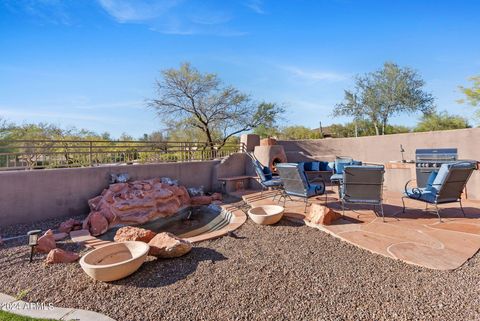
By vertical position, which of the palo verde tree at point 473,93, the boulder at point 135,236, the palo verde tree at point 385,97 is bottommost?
the boulder at point 135,236

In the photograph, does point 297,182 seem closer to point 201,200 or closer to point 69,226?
point 201,200

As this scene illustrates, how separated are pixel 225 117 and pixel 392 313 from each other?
16712 mm

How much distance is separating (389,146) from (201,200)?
815cm

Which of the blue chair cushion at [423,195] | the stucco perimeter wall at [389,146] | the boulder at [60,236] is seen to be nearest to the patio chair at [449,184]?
the blue chair cushion at [423,195]

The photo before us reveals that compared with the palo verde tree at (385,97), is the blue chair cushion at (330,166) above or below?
below

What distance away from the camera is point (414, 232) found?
13.9 ft

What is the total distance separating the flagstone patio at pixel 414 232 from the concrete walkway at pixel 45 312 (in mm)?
3555

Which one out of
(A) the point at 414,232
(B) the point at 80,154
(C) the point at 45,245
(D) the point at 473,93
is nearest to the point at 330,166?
(A) the point at 414,232

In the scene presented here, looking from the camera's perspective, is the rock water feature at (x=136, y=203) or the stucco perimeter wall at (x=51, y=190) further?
the rock water feature at (x=136, y=203)

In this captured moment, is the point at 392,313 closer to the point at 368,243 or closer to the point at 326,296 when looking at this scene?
the point at 326,296

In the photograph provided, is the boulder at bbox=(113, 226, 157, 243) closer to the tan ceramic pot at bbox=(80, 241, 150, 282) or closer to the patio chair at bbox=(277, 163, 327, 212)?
the tan ceramic pot at bbox=(80, 241, 150, 282)

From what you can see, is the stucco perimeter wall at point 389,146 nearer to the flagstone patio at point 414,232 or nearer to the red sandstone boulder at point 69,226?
the flagstone patio at point 414,232

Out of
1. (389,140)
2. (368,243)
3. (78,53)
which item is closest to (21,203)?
(78,53)

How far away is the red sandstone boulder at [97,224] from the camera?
6.15 metres
